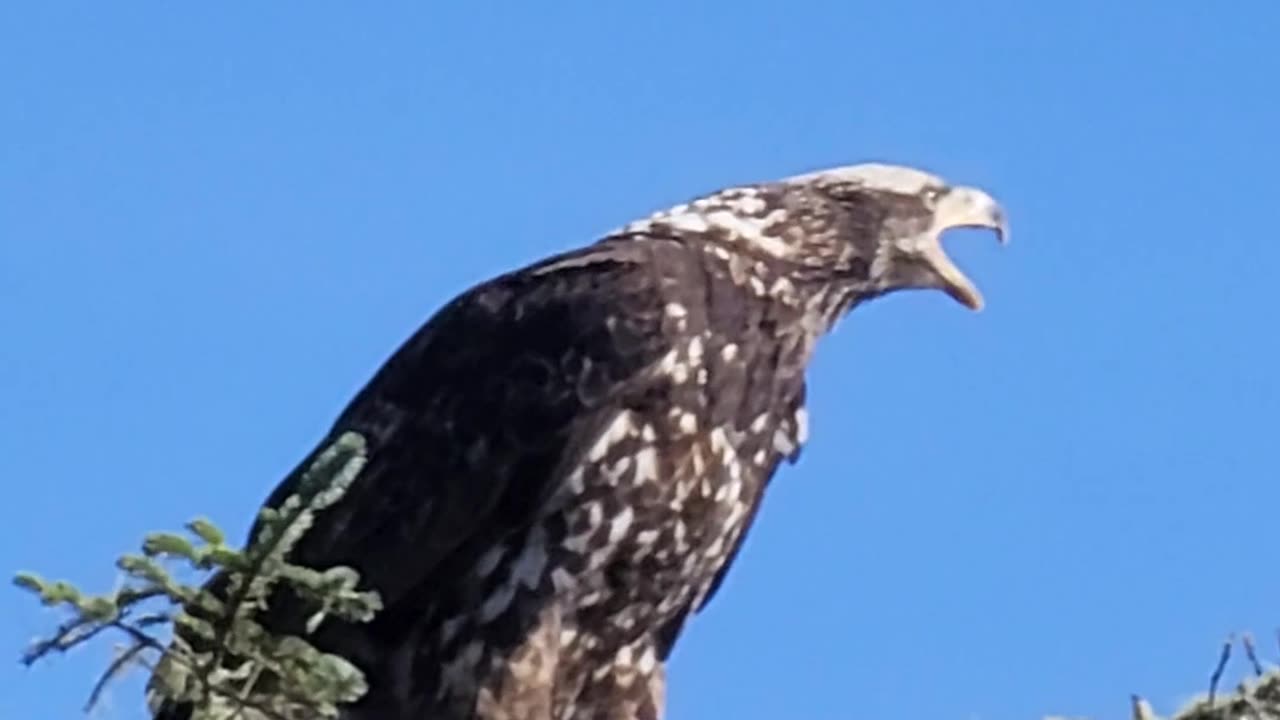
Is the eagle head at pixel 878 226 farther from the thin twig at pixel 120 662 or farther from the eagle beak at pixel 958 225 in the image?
the thin twig at pixel 120 662

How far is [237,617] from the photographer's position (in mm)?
3934

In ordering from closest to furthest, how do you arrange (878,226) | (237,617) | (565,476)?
1. (237,617)
2. (565,476)
3. (878,226)

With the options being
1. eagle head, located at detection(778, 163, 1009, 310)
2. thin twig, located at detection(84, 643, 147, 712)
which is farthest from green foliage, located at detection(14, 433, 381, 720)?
eagle head, located at detection(778, 163, 1009, 310)

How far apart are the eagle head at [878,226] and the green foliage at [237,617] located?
3049 mm

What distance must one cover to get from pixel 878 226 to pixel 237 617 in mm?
3369

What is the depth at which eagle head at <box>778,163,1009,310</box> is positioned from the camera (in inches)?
275

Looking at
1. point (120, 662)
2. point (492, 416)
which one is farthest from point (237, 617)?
point (492, 416)

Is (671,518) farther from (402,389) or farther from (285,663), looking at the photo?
(285,663)

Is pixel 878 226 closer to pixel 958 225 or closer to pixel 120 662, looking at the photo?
pixel 958 225

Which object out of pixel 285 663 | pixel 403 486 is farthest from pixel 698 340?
pixel 285 663

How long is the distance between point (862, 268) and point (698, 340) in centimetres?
65

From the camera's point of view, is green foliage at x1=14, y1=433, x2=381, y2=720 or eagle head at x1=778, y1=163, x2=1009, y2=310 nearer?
green foliage at x1=14, y1=433, x2=381, y2=720

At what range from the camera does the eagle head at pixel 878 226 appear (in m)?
6.98

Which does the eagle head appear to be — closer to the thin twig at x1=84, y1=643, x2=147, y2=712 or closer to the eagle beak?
the eagle beak
